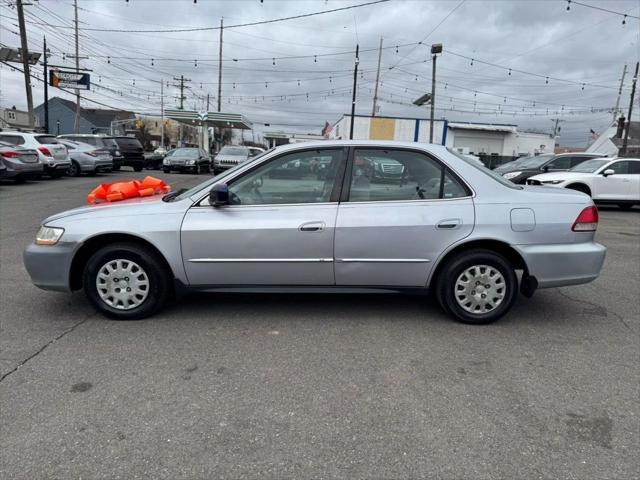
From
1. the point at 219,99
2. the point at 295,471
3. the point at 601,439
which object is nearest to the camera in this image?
the point at 295,471

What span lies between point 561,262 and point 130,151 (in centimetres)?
2431

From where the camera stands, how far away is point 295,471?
2.26 m

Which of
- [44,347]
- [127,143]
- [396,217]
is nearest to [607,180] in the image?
[396,217]

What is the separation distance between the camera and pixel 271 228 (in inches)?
153

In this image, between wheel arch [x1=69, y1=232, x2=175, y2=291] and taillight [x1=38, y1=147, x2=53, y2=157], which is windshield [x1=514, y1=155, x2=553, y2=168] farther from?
taillight [x1=38, y1=147, x2=53, y2=157]

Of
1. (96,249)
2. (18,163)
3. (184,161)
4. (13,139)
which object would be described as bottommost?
(96,249)

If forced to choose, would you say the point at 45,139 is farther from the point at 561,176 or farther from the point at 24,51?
the point at 561,176

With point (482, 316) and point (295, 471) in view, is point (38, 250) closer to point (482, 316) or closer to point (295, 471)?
point (295, 471)

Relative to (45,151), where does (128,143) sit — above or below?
above

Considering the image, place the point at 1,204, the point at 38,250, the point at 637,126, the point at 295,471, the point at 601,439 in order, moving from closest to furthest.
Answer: the point at 295,471 → the point at 601,439 → the point at 38,250 → the point at 1,204 → the point at 637,126

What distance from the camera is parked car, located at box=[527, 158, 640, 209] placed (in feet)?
42.6

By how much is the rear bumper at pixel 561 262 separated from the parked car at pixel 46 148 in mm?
16421

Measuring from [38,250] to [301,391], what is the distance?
8.78 feet

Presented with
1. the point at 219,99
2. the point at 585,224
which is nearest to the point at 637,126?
the point at 219,99
